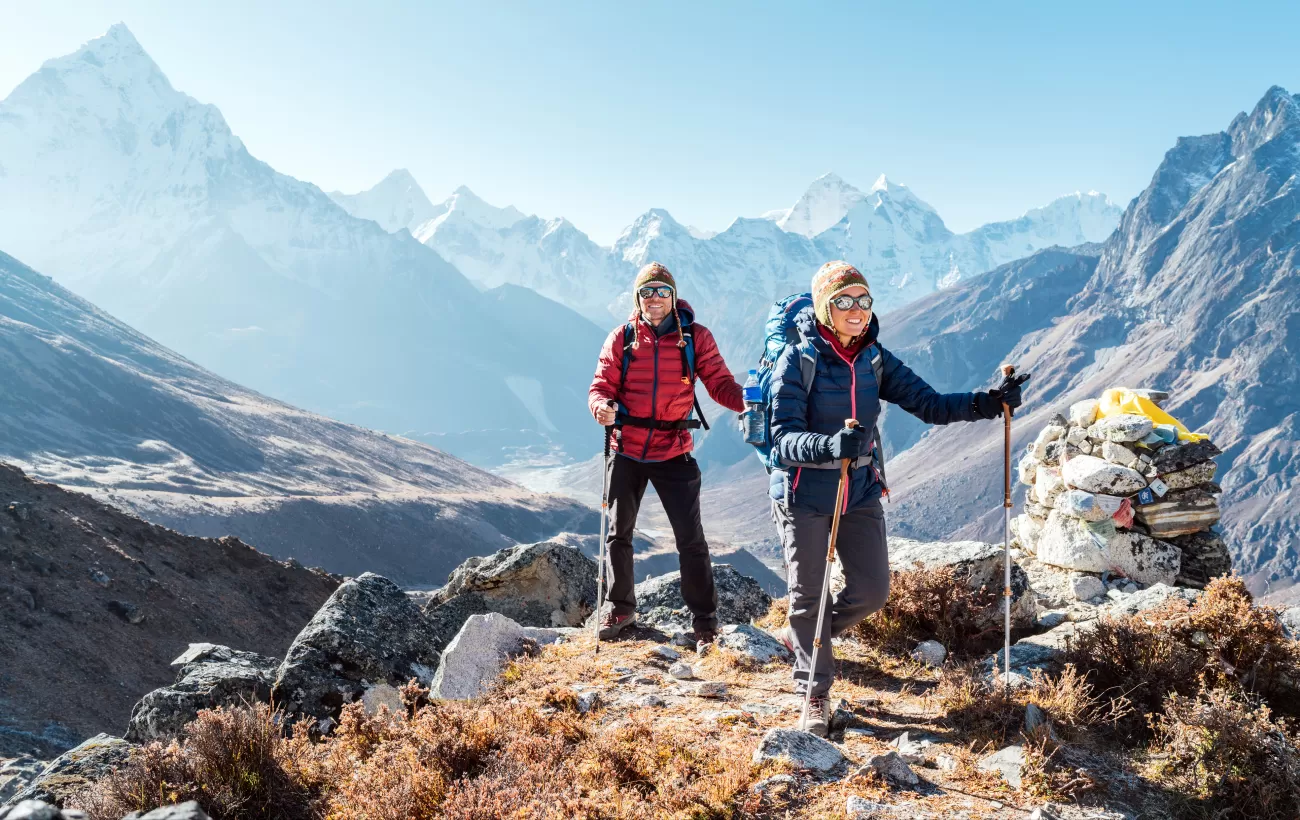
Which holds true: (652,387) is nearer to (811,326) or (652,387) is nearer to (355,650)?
(811,326)

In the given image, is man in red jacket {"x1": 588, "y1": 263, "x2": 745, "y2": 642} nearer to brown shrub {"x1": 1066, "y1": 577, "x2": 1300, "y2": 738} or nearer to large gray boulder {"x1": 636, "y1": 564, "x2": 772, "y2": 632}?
large gray boulder {"x1": 636, "y1": 564, "x2": 772, "y2": 632}

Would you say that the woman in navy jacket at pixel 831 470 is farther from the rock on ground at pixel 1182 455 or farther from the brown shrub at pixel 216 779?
the rock on ground at pixel 1182 455

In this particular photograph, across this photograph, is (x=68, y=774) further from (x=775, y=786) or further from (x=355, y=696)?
(x=775, y=786)

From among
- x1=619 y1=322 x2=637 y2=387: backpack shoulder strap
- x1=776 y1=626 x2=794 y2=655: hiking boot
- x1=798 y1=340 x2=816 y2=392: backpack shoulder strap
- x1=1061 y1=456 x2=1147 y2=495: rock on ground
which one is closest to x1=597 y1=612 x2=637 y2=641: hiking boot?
x1=776 y1=626 x2=794 y2=655: hiking boot

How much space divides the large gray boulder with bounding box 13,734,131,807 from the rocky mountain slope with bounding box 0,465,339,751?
10698 mm

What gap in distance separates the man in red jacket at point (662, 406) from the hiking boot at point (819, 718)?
2.35 m

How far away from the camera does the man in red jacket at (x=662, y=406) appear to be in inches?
283

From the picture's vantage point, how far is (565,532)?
465 ft

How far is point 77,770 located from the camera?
16.2ft

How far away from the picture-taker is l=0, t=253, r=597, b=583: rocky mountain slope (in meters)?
96.3

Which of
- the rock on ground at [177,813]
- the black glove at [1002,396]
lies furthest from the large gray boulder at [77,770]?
the black glove at [1002,396]

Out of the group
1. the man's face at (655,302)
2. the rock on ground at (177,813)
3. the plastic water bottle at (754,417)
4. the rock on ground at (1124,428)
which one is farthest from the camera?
the rock on ground at (1124,428)

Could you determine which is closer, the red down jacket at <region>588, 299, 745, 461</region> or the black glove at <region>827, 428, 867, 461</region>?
the black glove at <region>827, 428, 867, 461</region>

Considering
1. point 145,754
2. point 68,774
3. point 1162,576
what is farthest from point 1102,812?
point 1162,576
